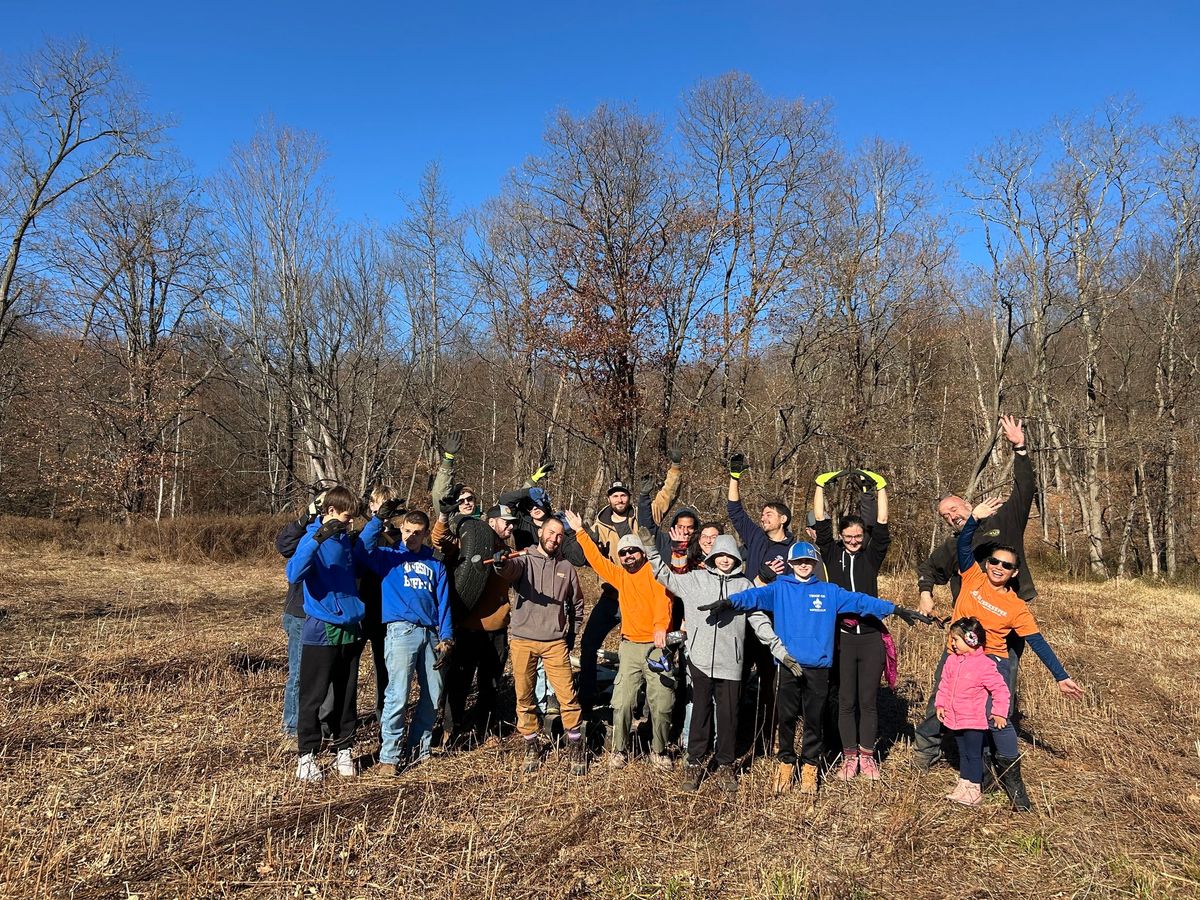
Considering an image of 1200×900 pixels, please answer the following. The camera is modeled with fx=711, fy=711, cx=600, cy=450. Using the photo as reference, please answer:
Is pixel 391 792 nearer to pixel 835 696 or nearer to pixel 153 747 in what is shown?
pixel 153 747

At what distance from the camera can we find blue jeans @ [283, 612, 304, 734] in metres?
5.68

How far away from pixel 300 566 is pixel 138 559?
1538cm

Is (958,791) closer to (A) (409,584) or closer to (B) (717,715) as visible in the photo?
(B) (717,715)

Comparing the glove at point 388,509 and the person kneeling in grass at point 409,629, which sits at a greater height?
the glove at point 388,509

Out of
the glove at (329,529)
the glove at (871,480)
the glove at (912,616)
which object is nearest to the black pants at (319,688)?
the glove at (329,529)

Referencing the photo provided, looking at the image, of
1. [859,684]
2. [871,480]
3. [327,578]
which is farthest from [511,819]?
[871,480]

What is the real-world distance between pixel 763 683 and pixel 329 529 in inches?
145

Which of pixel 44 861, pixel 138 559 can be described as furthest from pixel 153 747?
pixel 138 559

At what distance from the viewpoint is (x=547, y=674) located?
5.48 meters

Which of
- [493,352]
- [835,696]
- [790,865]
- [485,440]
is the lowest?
[790,865]

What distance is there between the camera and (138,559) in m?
17.1

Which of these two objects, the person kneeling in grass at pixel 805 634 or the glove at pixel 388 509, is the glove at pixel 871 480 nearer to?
the person kneeling in grass at pixel 805 634

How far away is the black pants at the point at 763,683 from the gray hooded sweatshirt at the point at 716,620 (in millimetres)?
445

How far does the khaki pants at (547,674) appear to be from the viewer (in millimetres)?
5453
